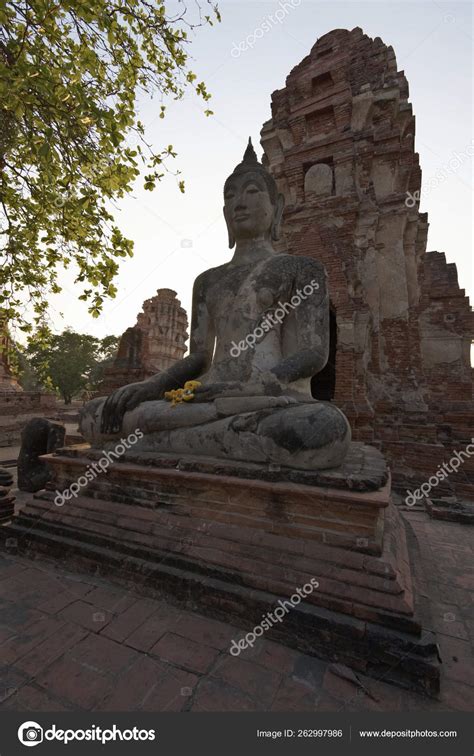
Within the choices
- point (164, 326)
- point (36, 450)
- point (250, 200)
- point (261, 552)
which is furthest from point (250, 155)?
point (164, 326)

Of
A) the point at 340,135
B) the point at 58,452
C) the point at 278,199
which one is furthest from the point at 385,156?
the point at 58,452

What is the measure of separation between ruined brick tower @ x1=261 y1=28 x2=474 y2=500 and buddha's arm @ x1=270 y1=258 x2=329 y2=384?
3284 mm

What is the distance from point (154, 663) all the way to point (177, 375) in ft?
7.37

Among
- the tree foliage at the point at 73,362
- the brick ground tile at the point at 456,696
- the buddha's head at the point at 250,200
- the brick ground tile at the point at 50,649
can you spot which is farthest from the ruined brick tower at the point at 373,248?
the tree foliage at the point at 73,362

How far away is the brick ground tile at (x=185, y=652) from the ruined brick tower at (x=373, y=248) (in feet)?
15.8

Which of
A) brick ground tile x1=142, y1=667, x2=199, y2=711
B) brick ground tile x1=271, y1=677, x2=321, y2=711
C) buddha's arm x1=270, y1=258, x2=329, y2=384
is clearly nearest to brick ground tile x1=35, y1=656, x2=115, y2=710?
brick ground tile x1=142, y1=667, x2=199, y2=711

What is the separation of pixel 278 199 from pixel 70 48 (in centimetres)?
254

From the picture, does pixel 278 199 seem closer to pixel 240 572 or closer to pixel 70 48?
pixel 70 48

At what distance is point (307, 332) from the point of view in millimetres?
2957

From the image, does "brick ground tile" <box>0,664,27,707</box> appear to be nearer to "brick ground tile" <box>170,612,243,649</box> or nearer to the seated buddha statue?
"brick ground tile" <box>170,612,243,649</box>

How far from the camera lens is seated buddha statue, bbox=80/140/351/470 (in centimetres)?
219

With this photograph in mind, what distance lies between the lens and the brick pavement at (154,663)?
137 cm

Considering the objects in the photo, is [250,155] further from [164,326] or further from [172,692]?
[164,326]

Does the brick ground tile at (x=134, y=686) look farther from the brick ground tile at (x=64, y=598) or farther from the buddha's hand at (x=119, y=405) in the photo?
the buddha's hand at (x=119, y=405)
